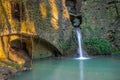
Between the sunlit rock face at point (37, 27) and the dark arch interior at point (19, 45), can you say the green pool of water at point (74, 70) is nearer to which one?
the dark arch interior at point (19, 45)

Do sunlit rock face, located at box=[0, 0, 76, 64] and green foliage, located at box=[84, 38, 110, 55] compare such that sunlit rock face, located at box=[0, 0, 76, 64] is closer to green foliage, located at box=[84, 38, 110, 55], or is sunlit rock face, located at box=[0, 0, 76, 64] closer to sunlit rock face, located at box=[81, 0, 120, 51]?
green foliage, located at box=[84, 38, 110, 55]

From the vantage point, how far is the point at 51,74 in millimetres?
11516

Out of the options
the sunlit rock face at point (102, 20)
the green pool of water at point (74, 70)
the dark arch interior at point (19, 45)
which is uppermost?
the sunlit rock face at point (102, 20)

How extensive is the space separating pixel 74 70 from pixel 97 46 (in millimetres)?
4865

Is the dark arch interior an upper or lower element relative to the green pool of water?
upper

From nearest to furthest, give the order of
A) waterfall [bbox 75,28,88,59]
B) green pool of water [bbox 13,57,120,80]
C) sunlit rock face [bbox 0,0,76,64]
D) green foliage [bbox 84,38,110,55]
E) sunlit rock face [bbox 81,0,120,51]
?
green pool of water [bbox 13,57,120,80] → sunlit rock face [bbox 0,0,76,64] → waterfall [bbox 75,28,88,59] → green foliage [bbox 84,38,110,55] → sunlit rock face [bbox 81,0,120,51]

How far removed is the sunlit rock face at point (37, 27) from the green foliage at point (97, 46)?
36.1 inches

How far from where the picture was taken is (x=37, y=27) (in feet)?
48.5

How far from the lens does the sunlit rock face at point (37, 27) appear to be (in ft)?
43.2

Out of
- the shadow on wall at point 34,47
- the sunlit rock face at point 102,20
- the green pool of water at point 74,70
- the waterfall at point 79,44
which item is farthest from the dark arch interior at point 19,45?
the sunlit rock face at point 102,20

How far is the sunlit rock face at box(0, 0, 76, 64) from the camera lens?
43.2 ft

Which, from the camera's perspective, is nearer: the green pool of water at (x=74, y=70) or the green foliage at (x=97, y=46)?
the green pool of water at (x=74, y=70)

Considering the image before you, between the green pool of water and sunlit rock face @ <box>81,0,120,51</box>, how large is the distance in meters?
2.12

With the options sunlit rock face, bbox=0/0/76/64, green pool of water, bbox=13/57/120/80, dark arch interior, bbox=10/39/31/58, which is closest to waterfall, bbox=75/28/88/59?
sunlit rock face, bbox=0/0/76/64
